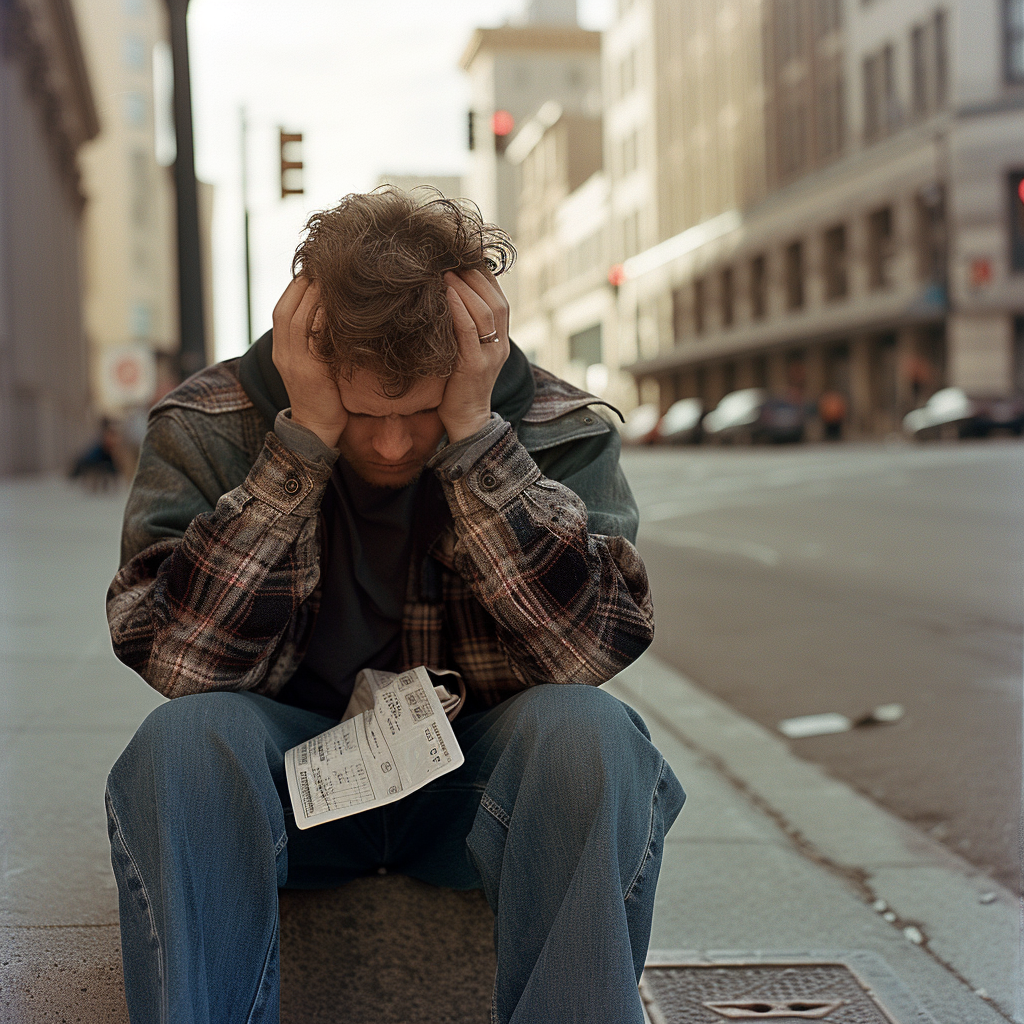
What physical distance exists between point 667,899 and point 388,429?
132 centimetres

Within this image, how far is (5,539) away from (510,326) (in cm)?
1006

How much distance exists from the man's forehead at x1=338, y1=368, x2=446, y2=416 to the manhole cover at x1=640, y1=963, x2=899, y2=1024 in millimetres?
1115

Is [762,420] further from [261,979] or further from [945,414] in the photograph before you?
[261,979]

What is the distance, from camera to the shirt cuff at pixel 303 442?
6.84 feet

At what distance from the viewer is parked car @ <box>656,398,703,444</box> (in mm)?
40031

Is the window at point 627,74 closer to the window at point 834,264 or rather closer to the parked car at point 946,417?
the window at point 834,264

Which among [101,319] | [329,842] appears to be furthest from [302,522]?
[101,319]

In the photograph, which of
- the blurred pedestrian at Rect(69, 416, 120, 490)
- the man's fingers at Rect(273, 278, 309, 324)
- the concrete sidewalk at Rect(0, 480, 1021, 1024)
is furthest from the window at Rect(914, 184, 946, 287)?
the man's fingers at Rect(273, 278, 309, 324)

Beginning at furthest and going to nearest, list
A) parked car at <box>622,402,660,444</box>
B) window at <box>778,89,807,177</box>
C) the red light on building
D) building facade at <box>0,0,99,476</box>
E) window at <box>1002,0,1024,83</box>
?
window at <box>778,89,807,177</box>, parked car at <box>622,402,660,444</box>, the red light on building, window at <box>1002,0,1024,83</box>, building facade at <box>0,0,99,476</box>

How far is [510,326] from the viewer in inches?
86.5

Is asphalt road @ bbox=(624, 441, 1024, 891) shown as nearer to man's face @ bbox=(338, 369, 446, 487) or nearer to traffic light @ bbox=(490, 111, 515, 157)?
man's face @ bbox=(338, 369, 446, 487)

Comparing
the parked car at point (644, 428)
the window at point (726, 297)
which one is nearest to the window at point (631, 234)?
the window at point (726, 297)

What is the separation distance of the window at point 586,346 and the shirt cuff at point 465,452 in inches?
2719

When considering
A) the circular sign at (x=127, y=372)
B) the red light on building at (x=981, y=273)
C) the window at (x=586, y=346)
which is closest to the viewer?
the circular sign at (x=127, y=372)
